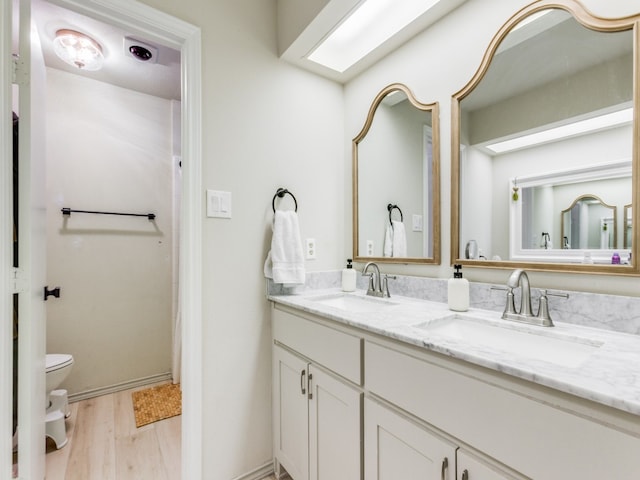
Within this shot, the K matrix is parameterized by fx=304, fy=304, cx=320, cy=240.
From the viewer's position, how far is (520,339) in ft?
3.19

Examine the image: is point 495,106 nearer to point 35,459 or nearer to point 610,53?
point 610,53

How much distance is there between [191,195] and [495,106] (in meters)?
1.32

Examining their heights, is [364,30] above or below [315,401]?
above

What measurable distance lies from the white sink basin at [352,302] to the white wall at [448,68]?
22 cm

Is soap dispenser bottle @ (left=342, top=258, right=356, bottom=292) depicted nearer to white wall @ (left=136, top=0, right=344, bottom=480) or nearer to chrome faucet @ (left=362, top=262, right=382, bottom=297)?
chrome faucet @ (left=362, top=262, right=382, bottom=297)

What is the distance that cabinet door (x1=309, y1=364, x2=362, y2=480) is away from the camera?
103 centimetres

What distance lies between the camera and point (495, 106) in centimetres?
123

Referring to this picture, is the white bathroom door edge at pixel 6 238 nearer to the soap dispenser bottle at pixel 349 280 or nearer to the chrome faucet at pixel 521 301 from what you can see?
the soap dispenser bottle at pixel 349 280

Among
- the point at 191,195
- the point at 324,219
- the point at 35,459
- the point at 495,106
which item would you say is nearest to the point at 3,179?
the point at 191,195

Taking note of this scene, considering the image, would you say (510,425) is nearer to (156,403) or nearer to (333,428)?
(333,428)

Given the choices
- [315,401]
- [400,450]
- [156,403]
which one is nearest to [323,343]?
[315,401]

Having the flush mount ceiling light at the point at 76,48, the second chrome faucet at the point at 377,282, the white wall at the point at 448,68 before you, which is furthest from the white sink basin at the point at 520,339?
the flush mount ceiling light at the point at 76,48

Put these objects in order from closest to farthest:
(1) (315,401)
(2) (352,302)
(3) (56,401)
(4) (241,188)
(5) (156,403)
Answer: (1) (315,401), (4) (241,188), (2) (352,302), (3) (56,401), (5) (156,403)

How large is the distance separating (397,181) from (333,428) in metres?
1.20
